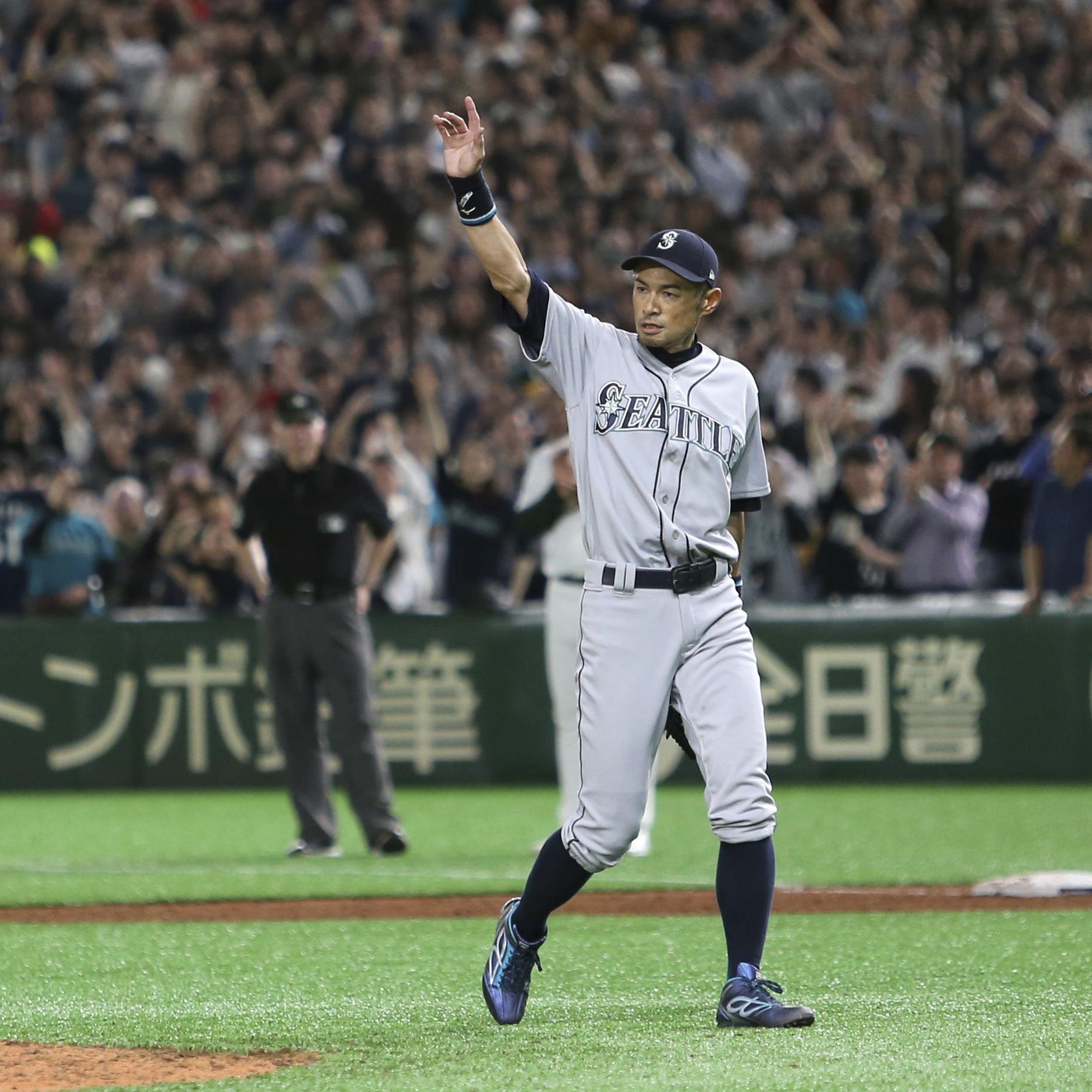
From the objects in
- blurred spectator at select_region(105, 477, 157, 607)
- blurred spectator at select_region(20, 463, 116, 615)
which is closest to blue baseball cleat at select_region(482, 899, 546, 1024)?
blurred spectator at select_region(20, 463, 116, 615)

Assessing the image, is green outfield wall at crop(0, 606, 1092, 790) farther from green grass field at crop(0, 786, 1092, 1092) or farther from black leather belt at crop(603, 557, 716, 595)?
black leather belt at crop(603, 557, 716, 595)

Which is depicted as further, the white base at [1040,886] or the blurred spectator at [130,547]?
the blurred spectator at [130,547]

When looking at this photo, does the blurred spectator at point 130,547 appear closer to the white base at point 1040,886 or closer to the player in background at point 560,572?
the player in background at point 560,572

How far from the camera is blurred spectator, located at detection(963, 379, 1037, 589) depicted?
12906 mm

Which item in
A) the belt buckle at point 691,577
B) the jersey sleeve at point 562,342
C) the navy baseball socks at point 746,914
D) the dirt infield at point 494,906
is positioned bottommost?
the dirt infield at point 494,906

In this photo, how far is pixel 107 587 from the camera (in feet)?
45.5

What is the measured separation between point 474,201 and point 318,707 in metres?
5.09

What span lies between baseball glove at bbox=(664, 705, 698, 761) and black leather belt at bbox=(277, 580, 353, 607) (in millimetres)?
4631

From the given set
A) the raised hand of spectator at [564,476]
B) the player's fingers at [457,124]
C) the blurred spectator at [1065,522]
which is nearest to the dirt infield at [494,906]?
the raised hand of spectator at [564,476]

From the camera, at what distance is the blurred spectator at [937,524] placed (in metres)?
12.9

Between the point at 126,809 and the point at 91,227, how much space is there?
19.4 ft

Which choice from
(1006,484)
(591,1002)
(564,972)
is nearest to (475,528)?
(1006,484)

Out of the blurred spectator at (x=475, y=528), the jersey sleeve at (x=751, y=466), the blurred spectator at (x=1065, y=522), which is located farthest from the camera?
the blurred spectator at (x=475, y=528)

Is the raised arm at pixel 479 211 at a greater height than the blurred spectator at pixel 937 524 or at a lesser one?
greater
